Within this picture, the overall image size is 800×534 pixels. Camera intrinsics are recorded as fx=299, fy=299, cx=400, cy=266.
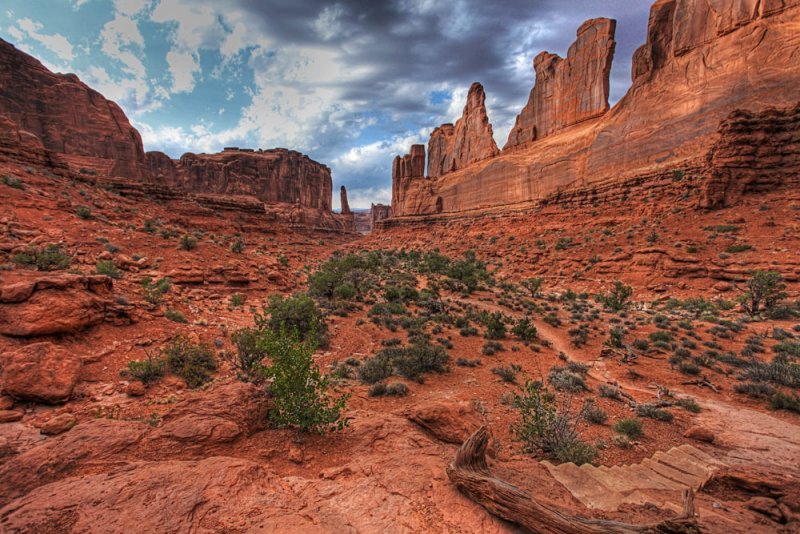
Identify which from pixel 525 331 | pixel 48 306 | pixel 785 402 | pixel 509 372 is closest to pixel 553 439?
pixel 509 372

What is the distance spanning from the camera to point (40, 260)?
30.9ft

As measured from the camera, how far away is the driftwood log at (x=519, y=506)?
7.13 feet

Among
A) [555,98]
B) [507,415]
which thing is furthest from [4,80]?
[555,98]

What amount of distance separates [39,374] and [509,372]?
9.72 meters

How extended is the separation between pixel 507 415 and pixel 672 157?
123ft

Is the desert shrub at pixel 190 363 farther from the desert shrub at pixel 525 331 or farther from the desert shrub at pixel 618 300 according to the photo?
the desert shrub at pixel 618 300

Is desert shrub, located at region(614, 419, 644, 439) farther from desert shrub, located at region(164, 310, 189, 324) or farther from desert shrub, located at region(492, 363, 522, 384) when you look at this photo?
desert shrub, located at region(164, 310, 189, 324)

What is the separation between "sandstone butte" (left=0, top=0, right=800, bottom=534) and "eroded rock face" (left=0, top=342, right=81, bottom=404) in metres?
0.03

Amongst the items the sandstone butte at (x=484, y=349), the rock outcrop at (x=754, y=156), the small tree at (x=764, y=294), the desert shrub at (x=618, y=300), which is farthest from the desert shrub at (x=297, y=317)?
the rock outcrop at (x=754, y=156)

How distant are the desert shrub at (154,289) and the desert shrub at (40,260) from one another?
7.07ft

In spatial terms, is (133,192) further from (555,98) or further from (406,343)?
(555,98)

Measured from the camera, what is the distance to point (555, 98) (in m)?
45.8

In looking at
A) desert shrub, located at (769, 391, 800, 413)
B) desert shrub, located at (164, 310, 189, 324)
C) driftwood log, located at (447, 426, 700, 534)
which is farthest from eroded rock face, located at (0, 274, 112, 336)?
desert shrub, located at (769, 391, 800, 413)

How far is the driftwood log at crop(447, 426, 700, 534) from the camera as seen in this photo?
2.17 meters
